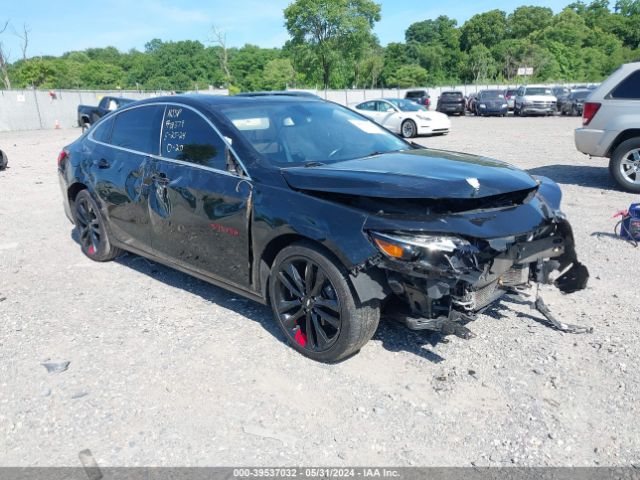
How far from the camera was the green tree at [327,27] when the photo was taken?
190 ft

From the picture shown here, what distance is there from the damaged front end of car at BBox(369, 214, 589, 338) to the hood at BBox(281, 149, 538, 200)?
262 mm

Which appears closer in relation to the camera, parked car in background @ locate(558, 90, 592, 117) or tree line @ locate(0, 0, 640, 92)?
parked car in background @ locate(558, 90, 592, 117)

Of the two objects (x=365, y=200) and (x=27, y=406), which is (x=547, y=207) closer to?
(x=365, y=200)

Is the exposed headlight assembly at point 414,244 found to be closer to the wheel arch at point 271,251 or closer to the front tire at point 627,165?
the wheel arch at point 271,251

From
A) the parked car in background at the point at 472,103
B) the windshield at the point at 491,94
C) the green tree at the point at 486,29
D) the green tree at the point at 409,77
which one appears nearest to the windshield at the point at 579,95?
the windshield at the point at 491,94

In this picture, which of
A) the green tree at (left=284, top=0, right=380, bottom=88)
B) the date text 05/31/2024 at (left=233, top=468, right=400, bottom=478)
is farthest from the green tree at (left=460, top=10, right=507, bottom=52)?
the date text 05/31/2024 at (left=233, top=468, right=400, bottom=478)

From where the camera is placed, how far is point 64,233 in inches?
275

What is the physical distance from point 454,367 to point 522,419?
605mm

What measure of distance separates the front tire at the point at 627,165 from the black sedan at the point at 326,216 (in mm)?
5425

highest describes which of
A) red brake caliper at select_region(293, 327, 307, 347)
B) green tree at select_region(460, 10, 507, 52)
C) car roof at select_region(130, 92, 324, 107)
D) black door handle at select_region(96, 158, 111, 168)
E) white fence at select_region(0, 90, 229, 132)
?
green tree at select_region(460, 10, 507, 52)

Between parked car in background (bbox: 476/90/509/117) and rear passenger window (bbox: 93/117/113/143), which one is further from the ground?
rear passenger window (bbox: 93/117/113/143)

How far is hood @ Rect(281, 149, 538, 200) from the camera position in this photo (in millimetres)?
3090

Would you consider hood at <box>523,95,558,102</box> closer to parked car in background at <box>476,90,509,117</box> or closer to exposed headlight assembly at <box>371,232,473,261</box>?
parked car in background at <box>476,90,509,117</box>

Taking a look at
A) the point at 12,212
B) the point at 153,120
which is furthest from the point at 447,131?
the point at 153,120
